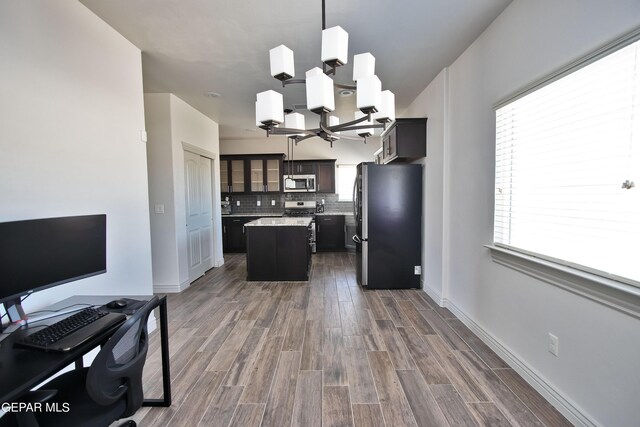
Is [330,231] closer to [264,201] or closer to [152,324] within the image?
[264,201]

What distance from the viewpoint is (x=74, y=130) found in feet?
6.08

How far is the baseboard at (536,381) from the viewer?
4.76ft

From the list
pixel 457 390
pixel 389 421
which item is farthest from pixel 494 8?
pixel 389 421

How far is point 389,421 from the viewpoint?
1516 mm

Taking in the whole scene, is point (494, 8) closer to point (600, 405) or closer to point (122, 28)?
point (600, 405)

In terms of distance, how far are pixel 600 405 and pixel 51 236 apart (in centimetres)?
296

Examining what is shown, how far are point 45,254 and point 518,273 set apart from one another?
2920 mm

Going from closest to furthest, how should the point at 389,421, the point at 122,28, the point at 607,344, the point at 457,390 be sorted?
the point at 607,344, the point at 389,421, the point at 457,390, the point at 122,28

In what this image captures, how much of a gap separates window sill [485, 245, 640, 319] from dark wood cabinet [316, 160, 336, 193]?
459cm

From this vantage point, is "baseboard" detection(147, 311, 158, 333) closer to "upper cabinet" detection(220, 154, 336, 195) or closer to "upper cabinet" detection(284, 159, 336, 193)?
"upper cabinet" detection(220, 154, 336, 195)

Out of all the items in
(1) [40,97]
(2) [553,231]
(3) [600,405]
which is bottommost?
(3) [600,405]

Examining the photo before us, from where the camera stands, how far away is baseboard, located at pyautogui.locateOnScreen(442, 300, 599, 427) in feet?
4.76

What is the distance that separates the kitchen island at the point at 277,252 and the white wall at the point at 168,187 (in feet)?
3.15

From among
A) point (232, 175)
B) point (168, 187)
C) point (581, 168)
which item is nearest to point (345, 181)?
point (232, 175)
